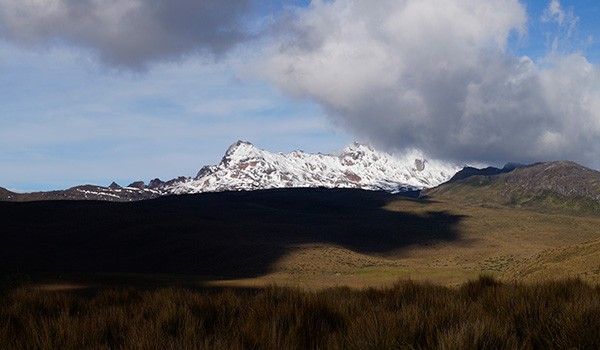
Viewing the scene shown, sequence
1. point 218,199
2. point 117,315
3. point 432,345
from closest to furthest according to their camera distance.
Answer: point 432,345 < point 117,315 < point 218,199

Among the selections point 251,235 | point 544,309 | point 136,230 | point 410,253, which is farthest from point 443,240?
point 544,309

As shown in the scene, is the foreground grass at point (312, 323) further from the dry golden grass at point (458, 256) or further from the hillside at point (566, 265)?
the dry golden grass at point (458, 256)

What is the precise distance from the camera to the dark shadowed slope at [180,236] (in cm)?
6350

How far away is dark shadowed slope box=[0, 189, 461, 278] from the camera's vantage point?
63.5 meters

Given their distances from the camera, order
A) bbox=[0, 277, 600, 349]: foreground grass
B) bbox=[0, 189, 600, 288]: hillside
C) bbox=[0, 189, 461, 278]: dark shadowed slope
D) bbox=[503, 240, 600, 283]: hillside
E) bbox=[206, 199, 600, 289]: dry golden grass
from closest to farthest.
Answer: bbox=[0, 277, 600, 349]: foreground grass < bbox=[503, 240, 600, 283]: hillside < bbox=[206, 199, 600, 289]: dry golden grass < bbox=[0, 189, 600, 288]: hillside < bbox=[0, 189, 461, 278]: dark shadowed slope

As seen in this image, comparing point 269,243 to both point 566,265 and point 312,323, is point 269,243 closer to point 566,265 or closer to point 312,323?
point 566,265

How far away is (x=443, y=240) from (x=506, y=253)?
16763 millimetres

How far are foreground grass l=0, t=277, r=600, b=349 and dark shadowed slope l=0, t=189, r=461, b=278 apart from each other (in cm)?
3638

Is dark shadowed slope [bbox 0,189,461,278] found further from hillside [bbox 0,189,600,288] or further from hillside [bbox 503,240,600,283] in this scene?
hillside [bbox 503,240,600,283]

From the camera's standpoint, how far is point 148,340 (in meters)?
4.98

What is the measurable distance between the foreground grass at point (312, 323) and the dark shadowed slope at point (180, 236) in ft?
119

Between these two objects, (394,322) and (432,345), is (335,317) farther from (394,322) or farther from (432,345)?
(432,345)

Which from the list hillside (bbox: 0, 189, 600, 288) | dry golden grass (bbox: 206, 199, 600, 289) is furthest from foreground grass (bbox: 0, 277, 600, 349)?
hillside (bbox: 0, 189, 600, 288)

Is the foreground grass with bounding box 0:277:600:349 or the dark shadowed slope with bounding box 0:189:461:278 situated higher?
the foreground grass with bounding box 0:277:600:349
